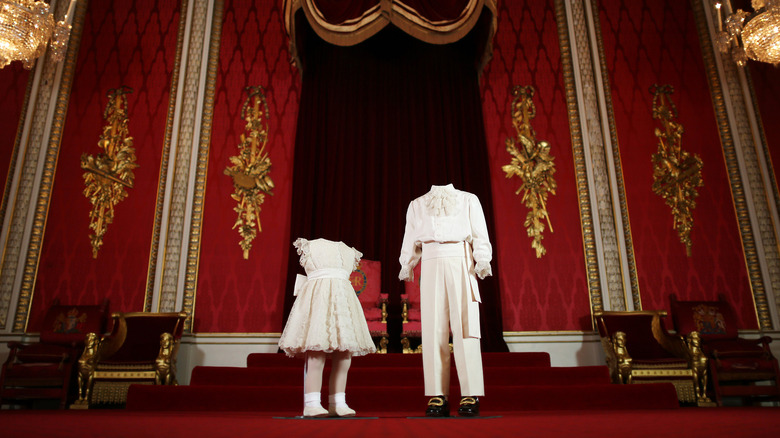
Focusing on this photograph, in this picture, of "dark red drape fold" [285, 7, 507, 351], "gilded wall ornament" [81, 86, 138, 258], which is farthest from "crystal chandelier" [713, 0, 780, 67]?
"gilded wall ornament" [81, 86, 138, 258]

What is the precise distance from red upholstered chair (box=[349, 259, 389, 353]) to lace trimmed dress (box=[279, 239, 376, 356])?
2.03 m

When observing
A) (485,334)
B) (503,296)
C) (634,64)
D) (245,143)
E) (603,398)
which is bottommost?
(603,398)

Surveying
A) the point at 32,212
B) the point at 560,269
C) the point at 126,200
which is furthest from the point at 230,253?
the point at 560,269

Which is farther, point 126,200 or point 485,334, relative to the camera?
point 126,200

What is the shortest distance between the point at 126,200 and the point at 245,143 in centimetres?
140

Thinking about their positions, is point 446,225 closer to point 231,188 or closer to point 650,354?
point 650,354

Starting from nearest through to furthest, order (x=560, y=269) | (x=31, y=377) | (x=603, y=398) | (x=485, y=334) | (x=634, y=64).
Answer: (x=603, y=398) < (x=31, y=377) < (x=485, y=334) < (x=560, y=269) < (x=634, y=64)

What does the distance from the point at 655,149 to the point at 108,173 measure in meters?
5.99

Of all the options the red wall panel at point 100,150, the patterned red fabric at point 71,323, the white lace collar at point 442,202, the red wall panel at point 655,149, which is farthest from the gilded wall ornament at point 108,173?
the red wall panel at point 655,149

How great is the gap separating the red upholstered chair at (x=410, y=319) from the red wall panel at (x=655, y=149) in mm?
2372

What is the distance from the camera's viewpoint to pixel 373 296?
219 inches

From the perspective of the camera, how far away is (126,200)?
5859 millimetres

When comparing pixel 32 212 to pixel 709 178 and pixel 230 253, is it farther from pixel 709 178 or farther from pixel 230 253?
pixel 709 178

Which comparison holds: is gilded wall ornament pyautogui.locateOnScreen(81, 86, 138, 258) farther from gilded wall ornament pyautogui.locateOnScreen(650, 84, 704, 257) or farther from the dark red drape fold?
gilded wall ornament pyautogui.locateOnScreen(650, 84, 704, 257)
